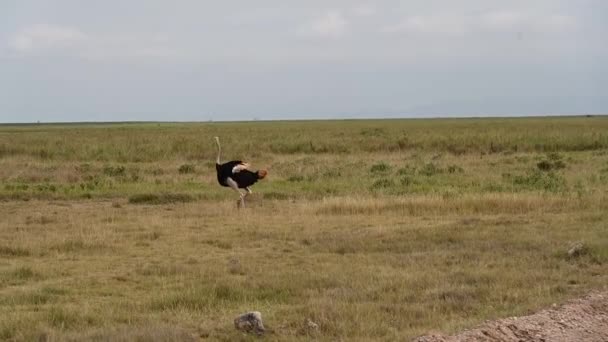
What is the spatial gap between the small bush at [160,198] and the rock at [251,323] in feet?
43.1

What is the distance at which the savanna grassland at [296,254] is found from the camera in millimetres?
7539

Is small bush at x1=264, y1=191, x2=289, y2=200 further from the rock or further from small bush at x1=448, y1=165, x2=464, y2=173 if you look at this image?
the rock

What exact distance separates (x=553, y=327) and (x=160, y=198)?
47.5ft

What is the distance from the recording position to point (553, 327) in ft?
22.5

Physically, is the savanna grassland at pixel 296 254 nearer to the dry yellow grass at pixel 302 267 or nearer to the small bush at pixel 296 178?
the dry yellow grass at pixel 302 267

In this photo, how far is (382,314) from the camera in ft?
24.7

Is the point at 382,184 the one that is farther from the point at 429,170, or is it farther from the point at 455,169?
the point at 455,169

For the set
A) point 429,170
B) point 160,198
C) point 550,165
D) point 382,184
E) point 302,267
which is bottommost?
point 160,198

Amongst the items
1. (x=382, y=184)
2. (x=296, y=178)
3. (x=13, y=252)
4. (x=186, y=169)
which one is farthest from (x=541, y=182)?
(x=13, y=252)

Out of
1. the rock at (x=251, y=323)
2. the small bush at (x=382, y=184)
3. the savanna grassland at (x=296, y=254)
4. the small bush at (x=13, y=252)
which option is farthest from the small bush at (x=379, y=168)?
the rock at (x=251, y=323)

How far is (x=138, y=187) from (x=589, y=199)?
12.4 metres

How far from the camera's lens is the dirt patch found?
20.8ft

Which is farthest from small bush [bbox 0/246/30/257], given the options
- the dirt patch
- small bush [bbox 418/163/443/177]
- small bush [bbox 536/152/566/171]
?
small bush [bbox 536/152/566/171]

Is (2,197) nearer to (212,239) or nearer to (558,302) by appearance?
(212,239)
